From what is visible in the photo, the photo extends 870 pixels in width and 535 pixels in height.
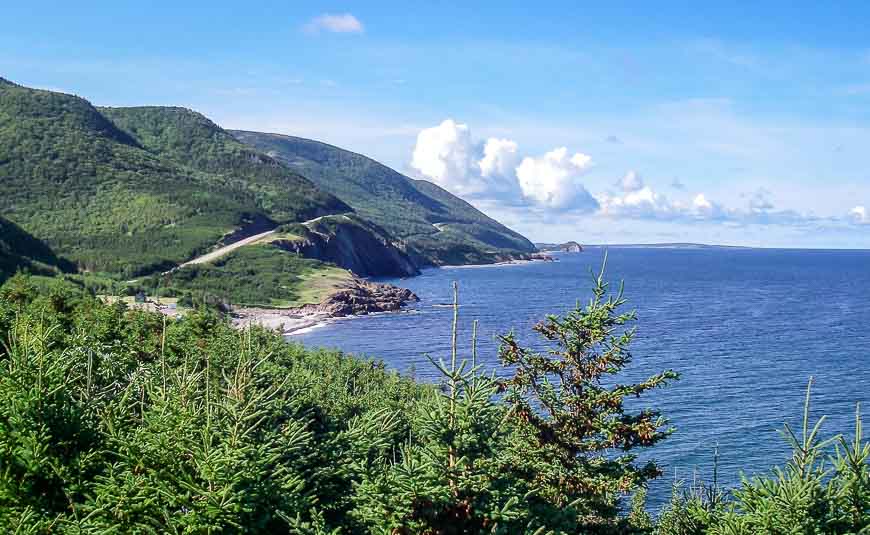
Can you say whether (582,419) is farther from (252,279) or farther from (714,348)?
(252,279)

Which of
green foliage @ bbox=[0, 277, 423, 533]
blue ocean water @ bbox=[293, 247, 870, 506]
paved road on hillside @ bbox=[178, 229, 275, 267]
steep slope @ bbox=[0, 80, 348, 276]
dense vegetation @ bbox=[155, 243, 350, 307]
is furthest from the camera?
paved road on hillside @ bbox=[178, 229, 275, 267]

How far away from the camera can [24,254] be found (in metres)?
101

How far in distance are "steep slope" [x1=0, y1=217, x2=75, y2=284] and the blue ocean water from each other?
34.3 meters

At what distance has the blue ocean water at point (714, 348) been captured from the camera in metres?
50.0

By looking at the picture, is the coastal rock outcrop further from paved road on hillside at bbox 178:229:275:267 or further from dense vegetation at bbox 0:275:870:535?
dense vegetation at bbox 0:275:870:535

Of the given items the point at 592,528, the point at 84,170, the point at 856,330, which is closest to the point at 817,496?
the point at 592,528

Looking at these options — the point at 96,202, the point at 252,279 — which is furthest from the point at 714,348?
the point at 96,202

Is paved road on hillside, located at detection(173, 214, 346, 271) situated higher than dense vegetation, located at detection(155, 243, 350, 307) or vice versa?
paved road on hillside, located at detection(173, 214, 346, 271)

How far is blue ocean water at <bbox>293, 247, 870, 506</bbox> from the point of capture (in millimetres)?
50031

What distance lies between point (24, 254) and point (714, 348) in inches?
3629

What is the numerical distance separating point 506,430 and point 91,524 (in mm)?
11591

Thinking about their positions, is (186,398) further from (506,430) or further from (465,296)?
(465,296)

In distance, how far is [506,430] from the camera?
2033 cm

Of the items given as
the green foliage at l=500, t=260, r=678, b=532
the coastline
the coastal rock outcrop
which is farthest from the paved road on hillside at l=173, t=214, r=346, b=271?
the green foliage at l=500, t=260, r=678, b=532
